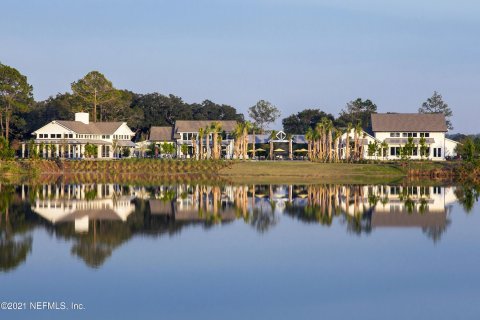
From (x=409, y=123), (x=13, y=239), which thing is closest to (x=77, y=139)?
(x=409, y=123)

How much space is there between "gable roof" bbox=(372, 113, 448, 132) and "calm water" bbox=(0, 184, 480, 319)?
1702 inches

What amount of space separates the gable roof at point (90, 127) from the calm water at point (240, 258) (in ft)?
138

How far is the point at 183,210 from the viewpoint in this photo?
38562 mm

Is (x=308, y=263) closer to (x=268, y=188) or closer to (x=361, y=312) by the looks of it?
(x=361, y=312)

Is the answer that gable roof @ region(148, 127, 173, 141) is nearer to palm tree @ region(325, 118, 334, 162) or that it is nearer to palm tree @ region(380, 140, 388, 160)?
palm tree @ region(325, 118, 334, 162)

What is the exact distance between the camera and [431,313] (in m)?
17.5

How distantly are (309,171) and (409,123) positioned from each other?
71.1 ft

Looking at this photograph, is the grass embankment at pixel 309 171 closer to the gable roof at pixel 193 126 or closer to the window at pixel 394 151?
the window at pixel 394 151

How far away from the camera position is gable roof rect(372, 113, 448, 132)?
86.2 metres

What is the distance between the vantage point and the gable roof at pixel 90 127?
3339 inches

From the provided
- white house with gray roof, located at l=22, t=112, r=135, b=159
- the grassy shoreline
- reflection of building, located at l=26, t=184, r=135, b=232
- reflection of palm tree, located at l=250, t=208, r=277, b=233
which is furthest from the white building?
reflection of palm tree, located at l=250, t=208, r=277, b=233

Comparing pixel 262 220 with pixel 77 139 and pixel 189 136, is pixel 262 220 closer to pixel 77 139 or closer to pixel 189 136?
pixel 77 139

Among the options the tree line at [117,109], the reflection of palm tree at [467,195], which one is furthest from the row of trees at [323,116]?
the reflection of palm tree at [467,195]

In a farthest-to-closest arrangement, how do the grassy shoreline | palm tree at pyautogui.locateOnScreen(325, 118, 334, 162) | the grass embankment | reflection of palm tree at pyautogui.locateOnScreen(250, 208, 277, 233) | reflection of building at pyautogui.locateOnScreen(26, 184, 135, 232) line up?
palm tree at pyautogui.locateOnScreen(325, 118, 334, 162) < the grass embankment < the grassy shoreline < reflection of building at pyautogui.locateOnScreen(26, 184, 135, 232) < reflection of palm tree at pyautogui.locateOnScreen(250, 208, 277, 233)
